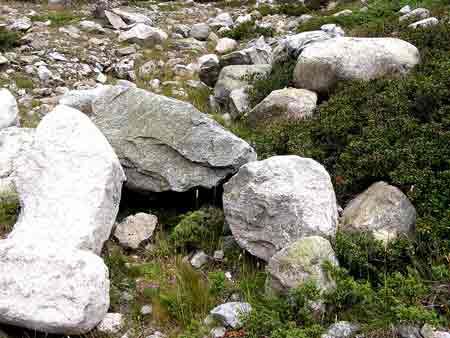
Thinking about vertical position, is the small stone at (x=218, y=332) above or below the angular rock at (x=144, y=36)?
above

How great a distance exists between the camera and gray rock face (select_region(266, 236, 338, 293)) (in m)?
4.43

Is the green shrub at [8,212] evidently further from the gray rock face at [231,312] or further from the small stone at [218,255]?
the gray rock face at [231,312]

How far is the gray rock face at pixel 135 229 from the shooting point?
576cm

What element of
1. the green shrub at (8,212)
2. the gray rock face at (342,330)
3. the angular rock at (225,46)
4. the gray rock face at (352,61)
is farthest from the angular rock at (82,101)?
the angular rock at (225,46)

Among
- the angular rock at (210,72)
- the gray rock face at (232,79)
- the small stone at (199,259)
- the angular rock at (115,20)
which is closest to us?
the small stone at (199,259)

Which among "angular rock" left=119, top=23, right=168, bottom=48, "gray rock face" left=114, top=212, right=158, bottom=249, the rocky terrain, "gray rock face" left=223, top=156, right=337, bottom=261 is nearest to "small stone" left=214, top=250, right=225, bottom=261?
the rocky terrain

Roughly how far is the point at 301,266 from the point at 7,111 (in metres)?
5.74

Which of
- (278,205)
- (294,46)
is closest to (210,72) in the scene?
(294,46)

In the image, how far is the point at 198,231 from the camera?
18.7 feet

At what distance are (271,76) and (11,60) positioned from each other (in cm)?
646

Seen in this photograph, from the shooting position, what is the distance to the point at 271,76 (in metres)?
9.95

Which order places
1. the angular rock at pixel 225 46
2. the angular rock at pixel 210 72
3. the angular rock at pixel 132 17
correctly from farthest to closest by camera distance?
the angular rock at pixel 132 17, the angular rock at pixel 225 46, the angular rock at pixel 210 72

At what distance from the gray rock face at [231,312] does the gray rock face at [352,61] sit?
206 inches

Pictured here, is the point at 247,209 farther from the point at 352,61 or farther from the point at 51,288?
the point at 352,61
